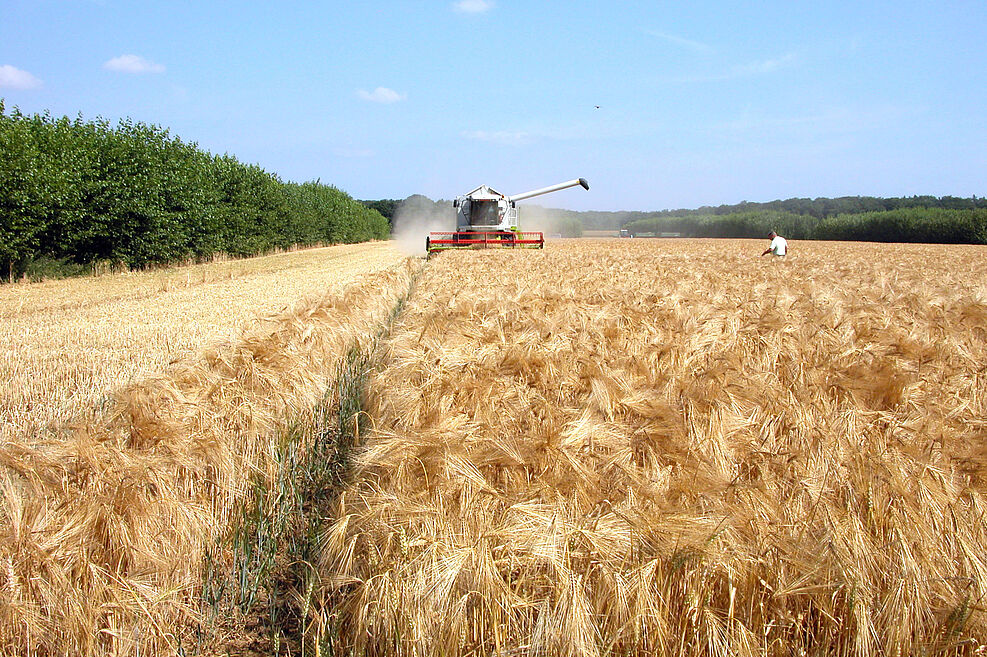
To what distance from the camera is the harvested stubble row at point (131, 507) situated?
7.39 ft

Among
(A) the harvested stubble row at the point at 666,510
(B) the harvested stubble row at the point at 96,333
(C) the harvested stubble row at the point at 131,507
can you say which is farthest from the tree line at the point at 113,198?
(A) the harvested stubble row at the point at 666,510

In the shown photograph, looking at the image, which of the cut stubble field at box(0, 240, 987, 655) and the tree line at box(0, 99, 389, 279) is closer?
the cut stubble field at box(0, 240, 987, 655)

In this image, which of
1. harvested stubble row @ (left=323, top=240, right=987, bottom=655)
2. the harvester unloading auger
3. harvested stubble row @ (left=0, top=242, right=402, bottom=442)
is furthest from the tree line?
harvested stubble row @ (left=323, top=240, right=987, bottom=655)

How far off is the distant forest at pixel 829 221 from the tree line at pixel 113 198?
19276 millimetres

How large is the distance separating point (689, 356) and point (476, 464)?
Answer: 2068 mm

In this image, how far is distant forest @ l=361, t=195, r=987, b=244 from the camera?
189ft

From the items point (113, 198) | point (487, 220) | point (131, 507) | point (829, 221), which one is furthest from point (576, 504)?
point (829, 221)

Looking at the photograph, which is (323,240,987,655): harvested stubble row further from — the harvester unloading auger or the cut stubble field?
the harvester unloading auger

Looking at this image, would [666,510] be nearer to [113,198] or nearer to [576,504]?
[576,504]

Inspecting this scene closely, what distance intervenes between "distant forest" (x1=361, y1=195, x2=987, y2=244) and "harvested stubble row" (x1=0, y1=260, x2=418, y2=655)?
1723 inches

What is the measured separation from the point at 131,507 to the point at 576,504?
191 cm

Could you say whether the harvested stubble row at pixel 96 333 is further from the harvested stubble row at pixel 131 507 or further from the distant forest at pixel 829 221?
the distant forest at pixel 829 221

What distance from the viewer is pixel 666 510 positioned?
6.79 feet

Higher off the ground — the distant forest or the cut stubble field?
the distant forest
